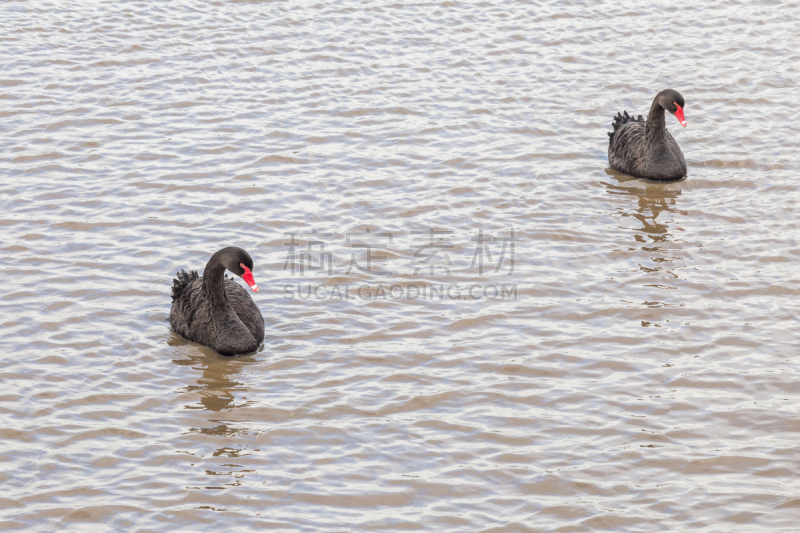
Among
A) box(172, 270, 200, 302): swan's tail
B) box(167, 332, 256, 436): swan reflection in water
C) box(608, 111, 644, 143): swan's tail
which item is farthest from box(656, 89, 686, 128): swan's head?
box(167, 332, 256, 436): swan reflection in water

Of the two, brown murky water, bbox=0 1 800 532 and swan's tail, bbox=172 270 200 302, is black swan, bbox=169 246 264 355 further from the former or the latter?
brown murky water, bbox=0 1 800 532

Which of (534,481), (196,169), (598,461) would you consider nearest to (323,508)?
(534,481)

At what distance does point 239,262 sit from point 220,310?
0.52 meters

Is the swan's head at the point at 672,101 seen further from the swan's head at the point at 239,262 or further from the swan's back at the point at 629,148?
the swan's head at the point at 239,262

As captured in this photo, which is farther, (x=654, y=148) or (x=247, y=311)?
(x=654, y=148)

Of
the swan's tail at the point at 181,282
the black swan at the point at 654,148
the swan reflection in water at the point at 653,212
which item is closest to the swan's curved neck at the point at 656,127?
the black swan at the point at 654,148

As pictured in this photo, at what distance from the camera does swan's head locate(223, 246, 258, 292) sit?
834 cm

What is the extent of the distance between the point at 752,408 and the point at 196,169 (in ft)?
24.3

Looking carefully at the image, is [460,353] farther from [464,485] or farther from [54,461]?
[54,461]

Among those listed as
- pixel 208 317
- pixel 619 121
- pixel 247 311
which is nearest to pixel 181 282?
pixel 208 317

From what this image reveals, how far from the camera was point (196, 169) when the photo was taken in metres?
12.0

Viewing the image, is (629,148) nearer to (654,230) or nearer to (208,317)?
(654,230)

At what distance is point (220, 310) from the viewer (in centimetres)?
857

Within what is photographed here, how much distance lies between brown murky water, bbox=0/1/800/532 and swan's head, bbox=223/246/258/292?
72 cm
